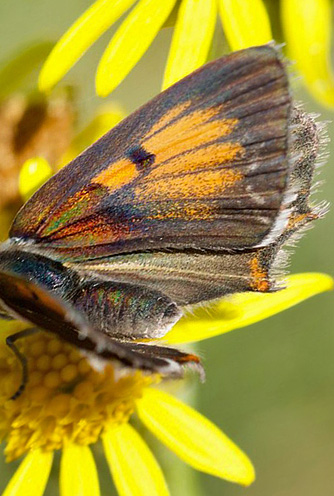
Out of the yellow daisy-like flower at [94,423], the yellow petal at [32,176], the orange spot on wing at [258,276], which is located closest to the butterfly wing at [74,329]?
the orange spot on wing at [258,276]

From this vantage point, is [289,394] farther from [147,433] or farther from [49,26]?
[49,26]

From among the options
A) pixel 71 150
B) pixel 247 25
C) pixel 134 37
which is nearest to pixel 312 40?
pixel 247 25

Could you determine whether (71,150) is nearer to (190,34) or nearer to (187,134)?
(190,34)

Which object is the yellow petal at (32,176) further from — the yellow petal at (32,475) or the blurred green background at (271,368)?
the yellow petal at (32,475)

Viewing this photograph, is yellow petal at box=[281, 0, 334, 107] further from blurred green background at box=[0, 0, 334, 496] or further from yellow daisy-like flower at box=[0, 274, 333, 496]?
blurred green background at box=[0, 0, 334, 496]

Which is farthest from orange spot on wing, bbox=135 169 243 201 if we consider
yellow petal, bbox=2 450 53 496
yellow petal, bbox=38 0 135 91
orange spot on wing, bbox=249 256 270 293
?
yellow petal, bbox=2 450 53 496

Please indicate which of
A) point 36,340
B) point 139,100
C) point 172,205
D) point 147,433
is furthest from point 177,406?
point 139,100

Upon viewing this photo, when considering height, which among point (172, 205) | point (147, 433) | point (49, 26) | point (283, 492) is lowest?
point (283, 492)
